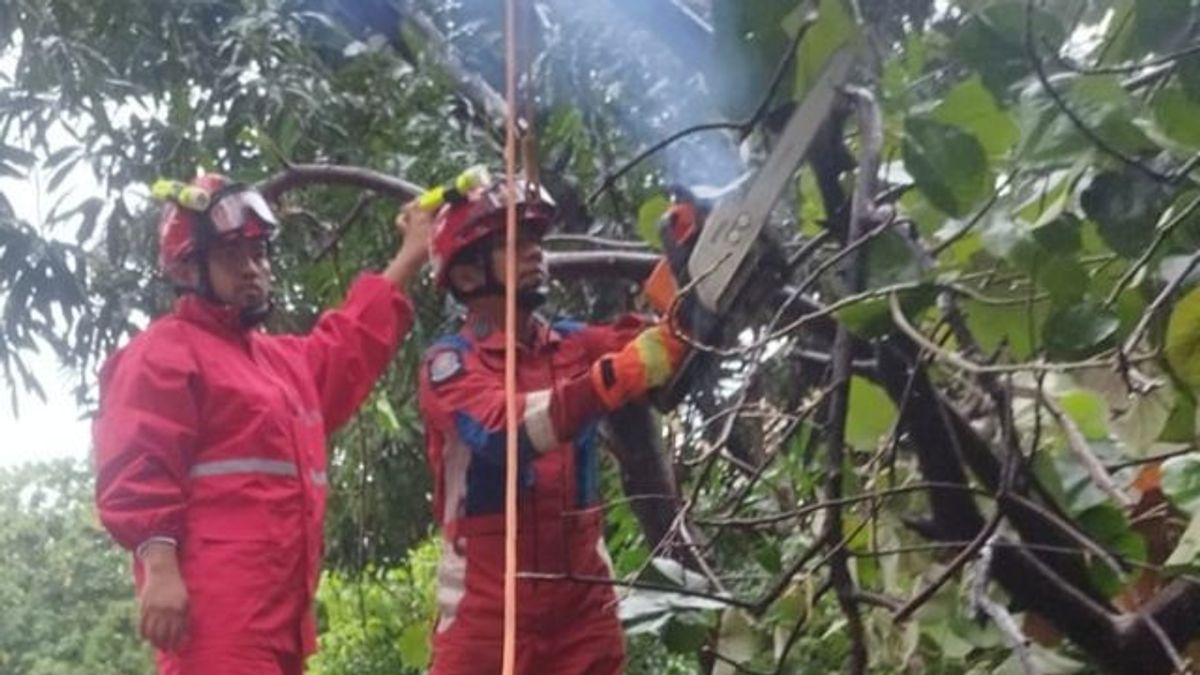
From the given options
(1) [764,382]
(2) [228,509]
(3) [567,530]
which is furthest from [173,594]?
(1) [764,382]

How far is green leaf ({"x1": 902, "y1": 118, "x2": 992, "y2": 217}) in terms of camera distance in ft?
4.84

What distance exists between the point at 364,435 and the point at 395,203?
610mm

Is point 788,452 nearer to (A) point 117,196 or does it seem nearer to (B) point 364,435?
(B) point 364,435

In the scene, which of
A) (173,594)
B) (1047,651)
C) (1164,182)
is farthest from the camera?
(173,594)

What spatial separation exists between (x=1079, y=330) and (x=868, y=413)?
0.44 metres

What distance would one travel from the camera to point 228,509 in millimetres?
2990

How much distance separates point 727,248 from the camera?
1.94 metres

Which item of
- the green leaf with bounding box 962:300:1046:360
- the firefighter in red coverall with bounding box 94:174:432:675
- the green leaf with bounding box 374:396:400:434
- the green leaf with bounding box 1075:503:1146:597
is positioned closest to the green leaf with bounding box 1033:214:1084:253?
the green leaf with bounding box 962:300:1046:360

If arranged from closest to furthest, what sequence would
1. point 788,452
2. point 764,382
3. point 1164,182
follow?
point 1164,182, point 788,452, point 764,382

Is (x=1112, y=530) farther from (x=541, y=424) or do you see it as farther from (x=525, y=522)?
(x=525, y=522)

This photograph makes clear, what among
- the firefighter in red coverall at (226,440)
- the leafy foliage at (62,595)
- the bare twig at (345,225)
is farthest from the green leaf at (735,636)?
the leafy foliage at (62,595)

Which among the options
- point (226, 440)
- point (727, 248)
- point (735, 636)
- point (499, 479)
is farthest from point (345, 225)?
point (727, 248)

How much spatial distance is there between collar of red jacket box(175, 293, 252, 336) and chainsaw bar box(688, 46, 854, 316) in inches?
44.4

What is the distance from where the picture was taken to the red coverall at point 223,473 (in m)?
2.93
